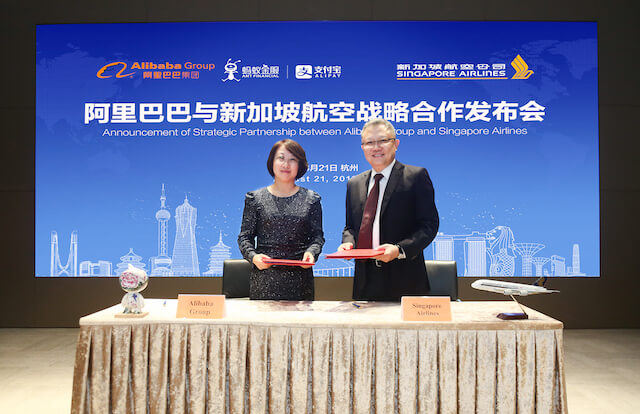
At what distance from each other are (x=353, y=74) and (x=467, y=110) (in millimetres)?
1103

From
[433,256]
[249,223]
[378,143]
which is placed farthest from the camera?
[433,256]

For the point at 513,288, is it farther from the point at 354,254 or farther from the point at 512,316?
the point at 354,254

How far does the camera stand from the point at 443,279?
2955mm

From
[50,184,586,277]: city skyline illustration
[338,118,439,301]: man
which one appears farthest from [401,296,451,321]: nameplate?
[50,184,586,277]: city skyline illustration

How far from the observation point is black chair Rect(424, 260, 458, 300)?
2.94 meters

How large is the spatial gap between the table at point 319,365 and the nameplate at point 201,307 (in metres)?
0.04

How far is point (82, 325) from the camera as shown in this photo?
6.06 feet

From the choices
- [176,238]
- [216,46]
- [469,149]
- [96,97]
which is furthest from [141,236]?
[469,149]

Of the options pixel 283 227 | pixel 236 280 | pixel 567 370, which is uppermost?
pixel 283 227

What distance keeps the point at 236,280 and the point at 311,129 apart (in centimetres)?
187

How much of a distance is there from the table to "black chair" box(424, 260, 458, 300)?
1.08m

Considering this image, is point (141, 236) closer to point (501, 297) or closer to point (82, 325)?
point (82, 325)

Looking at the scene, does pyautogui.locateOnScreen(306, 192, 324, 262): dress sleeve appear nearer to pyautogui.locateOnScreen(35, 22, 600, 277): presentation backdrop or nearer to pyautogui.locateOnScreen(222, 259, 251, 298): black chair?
pyautogui.locateOnScreen(222, 259, 251, 298): black chair

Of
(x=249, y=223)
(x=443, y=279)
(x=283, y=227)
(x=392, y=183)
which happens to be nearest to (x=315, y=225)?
(x=283, y=227)
